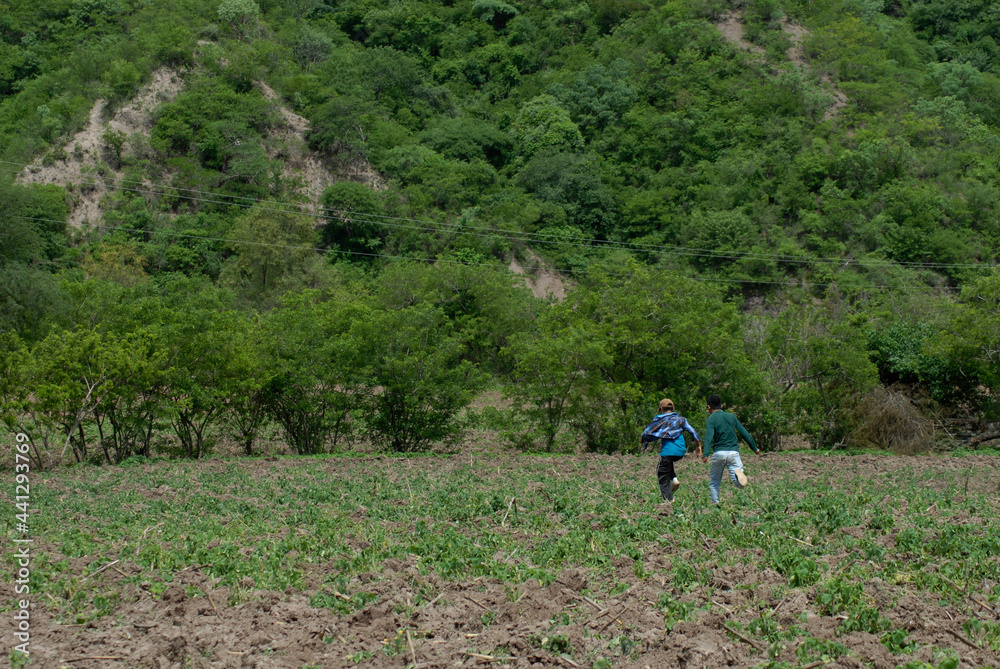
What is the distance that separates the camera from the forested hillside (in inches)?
869

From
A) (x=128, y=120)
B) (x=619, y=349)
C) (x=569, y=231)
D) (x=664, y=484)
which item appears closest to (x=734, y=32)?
(x=569, y=231)

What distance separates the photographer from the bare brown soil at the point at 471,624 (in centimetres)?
564

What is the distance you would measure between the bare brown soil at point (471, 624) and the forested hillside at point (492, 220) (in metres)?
13.4

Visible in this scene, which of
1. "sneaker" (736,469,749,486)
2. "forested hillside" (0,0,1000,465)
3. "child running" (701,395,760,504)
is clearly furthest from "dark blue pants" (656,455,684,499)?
"forested hillside" (0,0,1000,465)

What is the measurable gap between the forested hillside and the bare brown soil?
44.0 feet

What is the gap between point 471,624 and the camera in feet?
20.8

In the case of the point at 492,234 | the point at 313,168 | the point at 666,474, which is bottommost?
the point at 492,234

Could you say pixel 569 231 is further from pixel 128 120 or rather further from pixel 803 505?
pixel 803 505

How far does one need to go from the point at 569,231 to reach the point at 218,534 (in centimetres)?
4890

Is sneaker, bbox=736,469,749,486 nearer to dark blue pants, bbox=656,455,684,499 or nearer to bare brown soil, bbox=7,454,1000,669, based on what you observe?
dark blue pants, bbox=656,455,684,499

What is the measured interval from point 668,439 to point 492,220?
45070 mm

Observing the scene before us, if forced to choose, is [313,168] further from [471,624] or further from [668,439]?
[471,624]

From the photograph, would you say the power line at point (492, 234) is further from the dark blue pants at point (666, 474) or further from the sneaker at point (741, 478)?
the sneaker at point (741, 478)

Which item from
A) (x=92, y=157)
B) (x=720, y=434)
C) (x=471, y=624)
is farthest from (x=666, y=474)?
(x=92, y=157)
